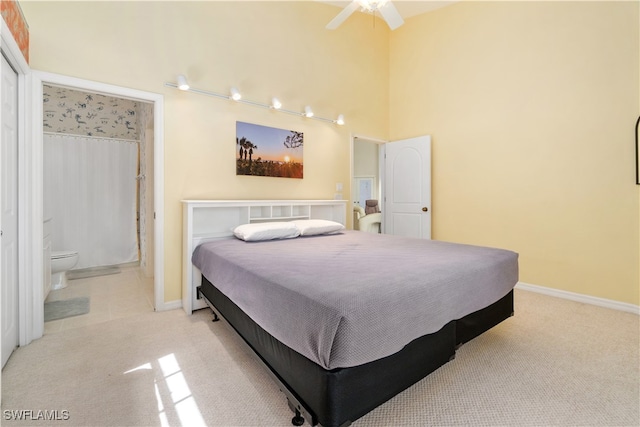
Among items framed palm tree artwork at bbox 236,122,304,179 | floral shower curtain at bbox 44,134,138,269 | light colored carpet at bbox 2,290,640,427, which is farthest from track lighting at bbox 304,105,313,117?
floral shower curtain at bbox 44,134,138,269

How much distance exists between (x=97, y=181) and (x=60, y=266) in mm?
1570

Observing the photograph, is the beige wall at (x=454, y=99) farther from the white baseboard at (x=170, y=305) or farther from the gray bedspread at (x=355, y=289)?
the gray bedspread at (x=355, y=289)

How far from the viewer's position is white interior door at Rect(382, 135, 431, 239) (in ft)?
13.7

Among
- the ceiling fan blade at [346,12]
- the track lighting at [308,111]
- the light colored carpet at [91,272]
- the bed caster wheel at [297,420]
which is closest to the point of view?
the bed caster wheel at [297,420]

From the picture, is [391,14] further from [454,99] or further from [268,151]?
[454,99]

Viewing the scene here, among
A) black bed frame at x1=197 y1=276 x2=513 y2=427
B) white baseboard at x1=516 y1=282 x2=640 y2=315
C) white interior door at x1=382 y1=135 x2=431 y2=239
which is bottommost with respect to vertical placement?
white baseboard at x1=516 y1=282 x2=640 y2=315

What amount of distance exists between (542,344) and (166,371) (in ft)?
8.26

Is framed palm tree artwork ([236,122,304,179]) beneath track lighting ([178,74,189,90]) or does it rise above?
beneath

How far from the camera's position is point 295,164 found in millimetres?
3609

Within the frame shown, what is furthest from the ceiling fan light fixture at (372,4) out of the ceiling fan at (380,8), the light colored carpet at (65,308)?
the light colored carpet at (65,308)

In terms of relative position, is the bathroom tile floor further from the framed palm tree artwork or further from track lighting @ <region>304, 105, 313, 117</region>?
track lighting @ <region>304, 105, 313, 117</region>

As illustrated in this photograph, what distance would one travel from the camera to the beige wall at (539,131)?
9.04 ft

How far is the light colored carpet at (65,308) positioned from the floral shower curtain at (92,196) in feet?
5.21

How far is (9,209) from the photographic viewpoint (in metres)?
1.89
